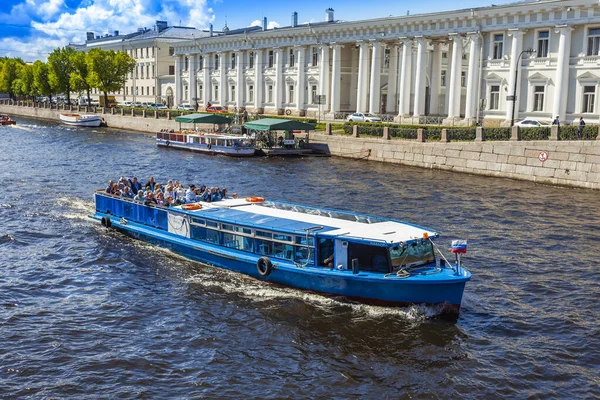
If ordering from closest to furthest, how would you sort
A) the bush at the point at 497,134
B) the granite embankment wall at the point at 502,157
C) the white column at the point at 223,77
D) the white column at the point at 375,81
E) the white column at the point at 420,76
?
1. the granite embankment wall at the point at 502,157
2. the bush at the point at 497,134
3. the white column at the point at 420,76
4. the white column at the point at 375,81
5. the white column at the point at 223,77

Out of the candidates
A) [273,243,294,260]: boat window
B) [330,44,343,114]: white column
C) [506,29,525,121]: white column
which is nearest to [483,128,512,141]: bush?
[506,29,525,121]: white column

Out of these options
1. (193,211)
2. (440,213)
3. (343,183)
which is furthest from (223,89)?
(193,211)

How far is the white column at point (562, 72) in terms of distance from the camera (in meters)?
52.2

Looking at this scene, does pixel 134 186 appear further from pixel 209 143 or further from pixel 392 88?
pixel 392 88

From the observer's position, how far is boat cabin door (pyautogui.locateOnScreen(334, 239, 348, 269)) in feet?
64.8

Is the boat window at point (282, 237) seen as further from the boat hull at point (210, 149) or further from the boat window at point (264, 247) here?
the boat hull at point (210, 149)

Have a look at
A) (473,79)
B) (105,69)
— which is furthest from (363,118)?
(105,69)

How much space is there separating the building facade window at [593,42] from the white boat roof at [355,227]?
36.8 metres

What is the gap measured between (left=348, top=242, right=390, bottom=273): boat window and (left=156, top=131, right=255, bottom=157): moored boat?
38.7m

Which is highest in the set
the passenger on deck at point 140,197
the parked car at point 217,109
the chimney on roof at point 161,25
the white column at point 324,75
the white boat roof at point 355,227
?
the chimney on roof at point 161,25

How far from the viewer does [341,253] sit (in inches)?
781

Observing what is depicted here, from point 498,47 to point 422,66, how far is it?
8.40 meters

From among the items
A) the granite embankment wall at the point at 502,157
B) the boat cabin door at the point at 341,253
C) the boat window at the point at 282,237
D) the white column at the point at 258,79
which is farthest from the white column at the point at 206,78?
the boat cabin door at the point at 341,253

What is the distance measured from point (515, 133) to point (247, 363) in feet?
105
